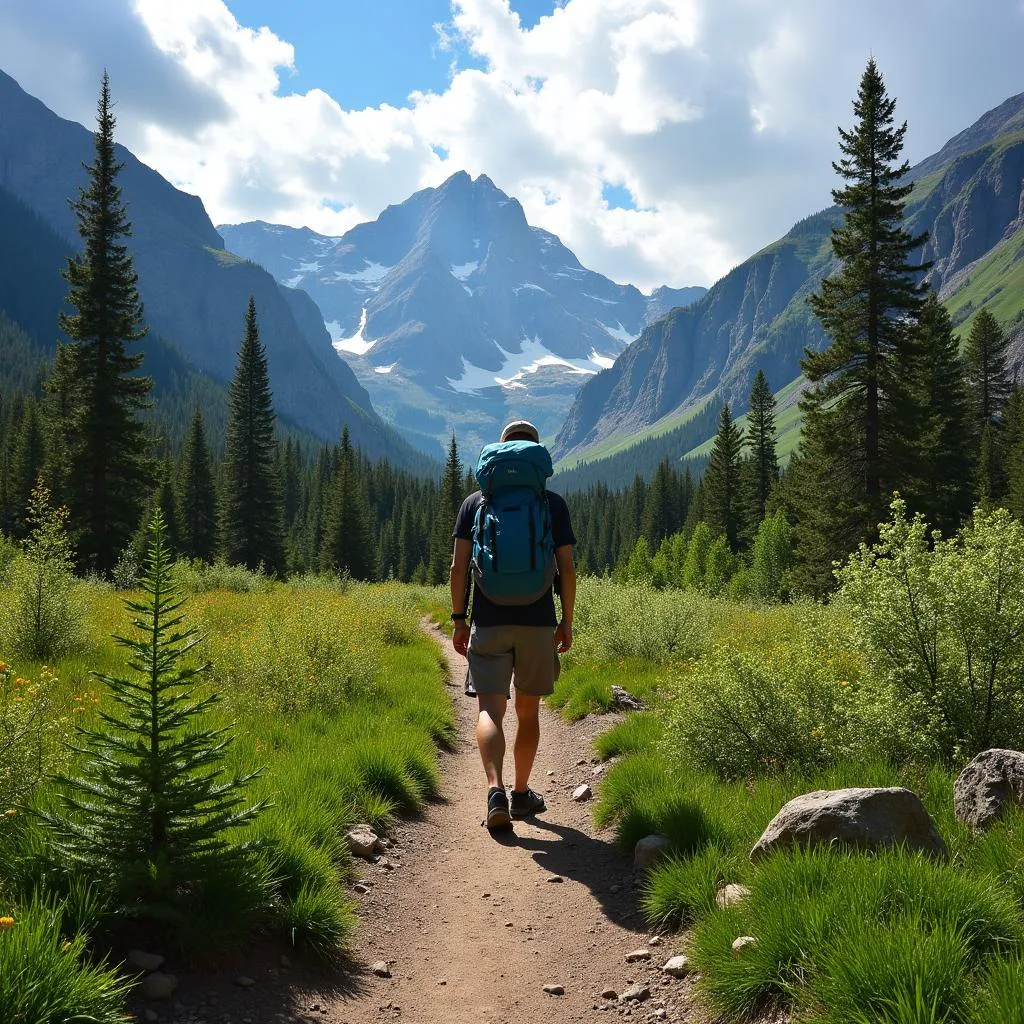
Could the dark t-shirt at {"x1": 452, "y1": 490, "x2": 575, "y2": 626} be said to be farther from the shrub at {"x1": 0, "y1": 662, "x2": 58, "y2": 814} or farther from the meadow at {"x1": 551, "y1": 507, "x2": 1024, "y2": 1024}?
the shrub at {"x1": 0, "y1": 662, "x2": 58, "y2": 814}

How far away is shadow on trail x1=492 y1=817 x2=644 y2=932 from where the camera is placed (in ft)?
14.9

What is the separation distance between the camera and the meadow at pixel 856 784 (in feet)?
8.80

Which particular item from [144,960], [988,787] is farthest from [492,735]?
[988,787]

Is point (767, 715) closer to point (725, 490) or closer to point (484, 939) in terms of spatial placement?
point (484, 939)

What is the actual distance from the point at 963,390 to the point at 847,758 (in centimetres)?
4270

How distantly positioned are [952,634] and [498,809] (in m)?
3.87

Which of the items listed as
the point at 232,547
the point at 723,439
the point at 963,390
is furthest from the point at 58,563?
the point at 723,439

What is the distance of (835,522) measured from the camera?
23391 mm

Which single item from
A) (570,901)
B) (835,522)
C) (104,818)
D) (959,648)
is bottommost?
(570,901)

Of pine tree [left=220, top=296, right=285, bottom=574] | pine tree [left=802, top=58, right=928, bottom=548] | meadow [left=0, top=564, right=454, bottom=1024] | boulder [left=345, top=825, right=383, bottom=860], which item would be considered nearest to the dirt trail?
boulder [left=345, top=825, right=383, bottom=860]

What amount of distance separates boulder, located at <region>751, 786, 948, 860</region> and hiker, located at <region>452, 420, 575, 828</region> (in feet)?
6.97

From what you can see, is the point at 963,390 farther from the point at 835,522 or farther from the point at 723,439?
the point at 835,522

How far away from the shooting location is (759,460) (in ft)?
171

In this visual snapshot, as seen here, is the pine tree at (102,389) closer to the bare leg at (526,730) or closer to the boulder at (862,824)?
the bare leg at (526,730)
